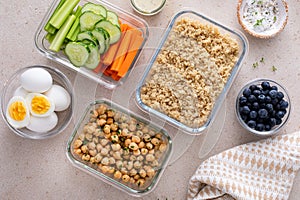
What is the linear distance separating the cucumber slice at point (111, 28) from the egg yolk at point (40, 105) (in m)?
0.39

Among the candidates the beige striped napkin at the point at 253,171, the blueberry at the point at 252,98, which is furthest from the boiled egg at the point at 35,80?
the blueberry at the point at 252,98

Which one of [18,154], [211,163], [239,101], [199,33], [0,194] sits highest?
[199,33]

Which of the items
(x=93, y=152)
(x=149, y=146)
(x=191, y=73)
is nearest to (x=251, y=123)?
(x=191, y=73)

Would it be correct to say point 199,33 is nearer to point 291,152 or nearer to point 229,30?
point 229,30

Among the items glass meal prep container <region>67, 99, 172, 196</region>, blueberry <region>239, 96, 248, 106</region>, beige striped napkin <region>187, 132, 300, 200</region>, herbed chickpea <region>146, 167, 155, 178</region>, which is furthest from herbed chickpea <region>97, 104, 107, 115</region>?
blueberry <region>239, 96, 248, 106</region>

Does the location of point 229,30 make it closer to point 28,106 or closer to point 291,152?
point 291,152

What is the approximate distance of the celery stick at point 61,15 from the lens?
81.6 inches

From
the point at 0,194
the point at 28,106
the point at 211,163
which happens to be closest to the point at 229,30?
the point at 211,163

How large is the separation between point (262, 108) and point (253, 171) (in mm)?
298

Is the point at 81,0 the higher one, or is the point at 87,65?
the point at 81,0

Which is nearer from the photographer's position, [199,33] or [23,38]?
[199,33]

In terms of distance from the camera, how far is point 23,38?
7.24 ft

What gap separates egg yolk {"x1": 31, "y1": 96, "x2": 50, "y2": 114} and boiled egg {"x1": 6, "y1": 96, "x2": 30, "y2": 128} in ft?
0.12

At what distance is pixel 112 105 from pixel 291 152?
82 centimetres
